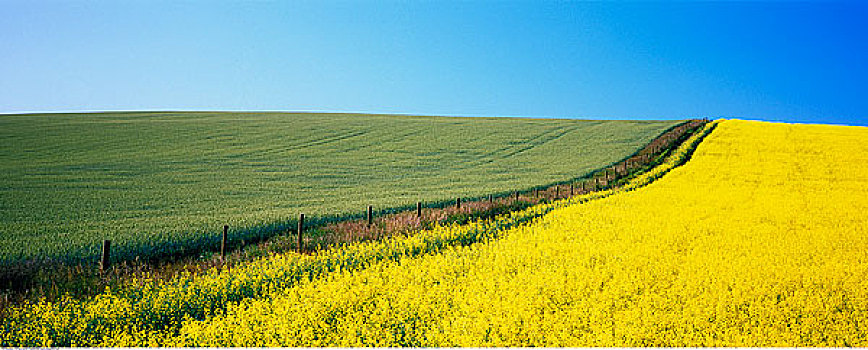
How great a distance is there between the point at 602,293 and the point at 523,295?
3.68ft

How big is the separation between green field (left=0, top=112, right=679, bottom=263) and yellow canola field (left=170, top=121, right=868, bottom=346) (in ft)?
20.5

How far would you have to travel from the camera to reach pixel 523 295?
22.2 ft

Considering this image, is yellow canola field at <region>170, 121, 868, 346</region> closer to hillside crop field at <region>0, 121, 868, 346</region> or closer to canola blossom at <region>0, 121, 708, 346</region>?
hillside crop field at <region>0, 121, 868, 346</region>

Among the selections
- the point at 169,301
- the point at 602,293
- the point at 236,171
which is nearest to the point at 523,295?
the point at 602,293

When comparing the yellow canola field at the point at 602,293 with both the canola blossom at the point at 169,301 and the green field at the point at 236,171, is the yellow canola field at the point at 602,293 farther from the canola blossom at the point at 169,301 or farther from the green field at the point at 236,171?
the green field at the point at 236,171

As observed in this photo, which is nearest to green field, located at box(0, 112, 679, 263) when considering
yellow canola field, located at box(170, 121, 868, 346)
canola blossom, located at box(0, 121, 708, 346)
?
canola blossom, located at box(0, 121, 708, 346)

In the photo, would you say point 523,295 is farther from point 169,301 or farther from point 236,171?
point 236,171

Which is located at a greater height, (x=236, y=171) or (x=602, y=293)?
(x=236, y=171)

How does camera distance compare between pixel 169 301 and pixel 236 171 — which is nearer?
pixel 169 301

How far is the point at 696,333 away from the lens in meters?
5.61

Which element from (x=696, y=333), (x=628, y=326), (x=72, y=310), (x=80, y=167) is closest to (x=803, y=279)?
(x=696, y=333)

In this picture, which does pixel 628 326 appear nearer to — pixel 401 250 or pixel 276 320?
pixel 276 320

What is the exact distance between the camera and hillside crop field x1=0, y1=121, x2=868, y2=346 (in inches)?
225

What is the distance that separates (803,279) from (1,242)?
612 inches
